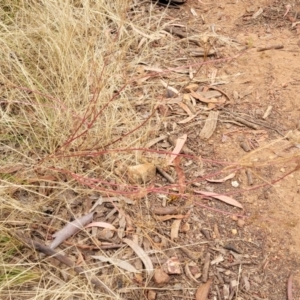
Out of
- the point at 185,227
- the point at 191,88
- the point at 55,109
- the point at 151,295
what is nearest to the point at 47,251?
the point at 151,295

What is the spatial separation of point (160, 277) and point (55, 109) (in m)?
0.95

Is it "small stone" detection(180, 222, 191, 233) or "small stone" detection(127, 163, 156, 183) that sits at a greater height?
"small stone" detection(127, 163, 156, 183)

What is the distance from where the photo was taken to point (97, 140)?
2250 millimetres

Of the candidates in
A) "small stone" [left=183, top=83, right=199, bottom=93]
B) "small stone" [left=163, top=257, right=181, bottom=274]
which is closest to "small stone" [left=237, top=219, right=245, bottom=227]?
"small stone" [left=163, top=257, right=181, bottom=274]

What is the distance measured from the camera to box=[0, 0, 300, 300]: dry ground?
1872 millimetres

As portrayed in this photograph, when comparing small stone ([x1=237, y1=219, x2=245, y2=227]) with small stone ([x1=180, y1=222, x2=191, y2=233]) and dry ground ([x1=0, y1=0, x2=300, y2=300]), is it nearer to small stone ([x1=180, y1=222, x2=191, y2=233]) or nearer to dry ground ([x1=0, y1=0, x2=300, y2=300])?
dry ground ([x1=0, y1=0, x2=300, y2=300])

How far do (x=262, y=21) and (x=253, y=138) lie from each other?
0.99 metres

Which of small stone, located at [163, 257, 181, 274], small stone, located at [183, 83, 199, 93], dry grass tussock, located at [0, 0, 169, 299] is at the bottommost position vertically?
small stone, located at [163, 257, 181, 274]

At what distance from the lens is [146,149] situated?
2.06 m

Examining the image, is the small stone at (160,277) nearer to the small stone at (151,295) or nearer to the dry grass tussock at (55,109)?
the small stone at (151,295)

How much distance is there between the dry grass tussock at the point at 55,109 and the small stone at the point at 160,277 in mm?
169

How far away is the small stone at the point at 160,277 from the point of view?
5.97ft

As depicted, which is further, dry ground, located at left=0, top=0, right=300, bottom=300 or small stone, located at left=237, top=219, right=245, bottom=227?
small stone, located at left=237, top=219, right=245, bottom=227

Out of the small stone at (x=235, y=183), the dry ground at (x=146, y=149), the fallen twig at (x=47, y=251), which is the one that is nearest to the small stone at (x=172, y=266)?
the dry ground at (x=146, y=149)
